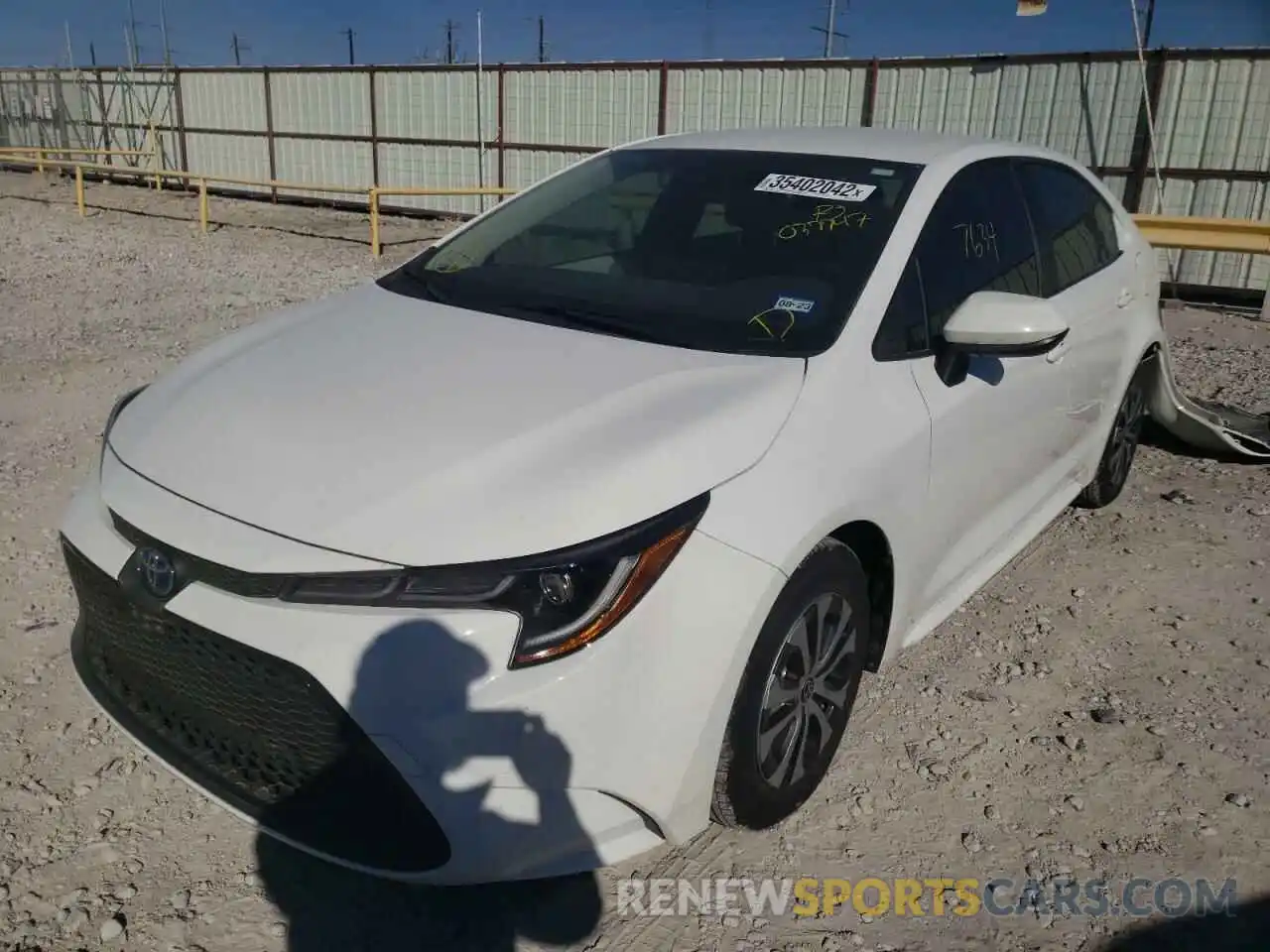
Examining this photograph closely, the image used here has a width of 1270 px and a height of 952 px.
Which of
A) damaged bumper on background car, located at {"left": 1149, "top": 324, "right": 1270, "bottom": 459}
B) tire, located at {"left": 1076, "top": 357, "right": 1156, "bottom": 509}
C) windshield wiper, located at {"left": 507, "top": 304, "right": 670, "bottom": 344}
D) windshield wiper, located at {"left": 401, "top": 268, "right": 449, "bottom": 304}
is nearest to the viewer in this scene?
windshield wiper, located at {"left": 507, "top": 304, "right": 670, "bottom": 344}

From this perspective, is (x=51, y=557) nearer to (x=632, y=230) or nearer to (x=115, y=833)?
(x=115, y=833)

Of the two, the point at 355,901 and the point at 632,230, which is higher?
the point at 632,230

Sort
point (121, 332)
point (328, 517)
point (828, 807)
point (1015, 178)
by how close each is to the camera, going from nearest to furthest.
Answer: point (328, 517) < point (828, 807) < point (1015, 178) < point (121, 332)

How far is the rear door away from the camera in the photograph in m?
3.71

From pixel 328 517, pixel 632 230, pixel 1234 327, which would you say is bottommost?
pixel 1234 327

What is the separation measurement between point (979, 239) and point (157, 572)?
2.54 metres

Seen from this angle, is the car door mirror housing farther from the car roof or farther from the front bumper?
the front bumper

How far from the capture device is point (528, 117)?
55.2 ft

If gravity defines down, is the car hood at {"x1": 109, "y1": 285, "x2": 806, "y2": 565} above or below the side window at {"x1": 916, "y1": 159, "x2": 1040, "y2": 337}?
below

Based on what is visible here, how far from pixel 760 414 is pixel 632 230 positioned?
1213mm

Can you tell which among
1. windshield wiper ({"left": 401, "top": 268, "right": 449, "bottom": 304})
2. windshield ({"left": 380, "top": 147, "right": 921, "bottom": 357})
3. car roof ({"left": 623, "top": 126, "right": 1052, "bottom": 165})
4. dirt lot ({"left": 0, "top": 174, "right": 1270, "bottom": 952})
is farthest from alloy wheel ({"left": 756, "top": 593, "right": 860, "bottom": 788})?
car roof ({"left": 623, "top": 126, "right": 1052, "bottom": 165})

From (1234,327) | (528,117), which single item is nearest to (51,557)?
(1234,327)

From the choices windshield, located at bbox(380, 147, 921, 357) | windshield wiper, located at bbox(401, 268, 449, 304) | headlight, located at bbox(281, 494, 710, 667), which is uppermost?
windshield, located at bbox(380, 147, 921, 357)

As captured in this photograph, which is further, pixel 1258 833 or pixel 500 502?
pixel 1258 833
